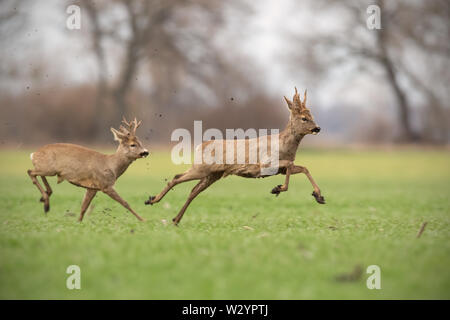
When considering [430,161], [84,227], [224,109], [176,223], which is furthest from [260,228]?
[224,109]

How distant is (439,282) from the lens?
5664 mm

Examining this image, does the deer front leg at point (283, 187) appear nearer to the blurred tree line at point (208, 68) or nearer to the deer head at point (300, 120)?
the deer head at point (300, 120)

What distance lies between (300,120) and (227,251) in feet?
10.6

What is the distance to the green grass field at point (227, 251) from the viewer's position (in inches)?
213

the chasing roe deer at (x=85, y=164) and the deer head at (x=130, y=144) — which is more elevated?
the deer head at (x=130, y=144)

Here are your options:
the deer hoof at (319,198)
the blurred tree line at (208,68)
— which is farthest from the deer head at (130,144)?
the blurred tree line at (208,68)

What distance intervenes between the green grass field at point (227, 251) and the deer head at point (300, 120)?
1.50m

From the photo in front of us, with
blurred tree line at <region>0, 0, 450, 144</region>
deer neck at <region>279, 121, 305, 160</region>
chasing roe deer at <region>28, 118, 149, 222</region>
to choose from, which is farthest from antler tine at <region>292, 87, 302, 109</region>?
blurred tree line at <region>0, 0, 450, 144</region>

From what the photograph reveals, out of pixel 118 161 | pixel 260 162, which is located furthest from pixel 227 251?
pixel 118 161

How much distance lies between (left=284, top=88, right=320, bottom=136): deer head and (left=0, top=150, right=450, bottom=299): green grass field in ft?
4.91

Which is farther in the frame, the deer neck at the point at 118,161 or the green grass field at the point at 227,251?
the deer neck at the point at 118,161

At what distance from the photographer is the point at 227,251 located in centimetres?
664

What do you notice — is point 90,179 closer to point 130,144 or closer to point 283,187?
point 130,144

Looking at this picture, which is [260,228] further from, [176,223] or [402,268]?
[402,268]
